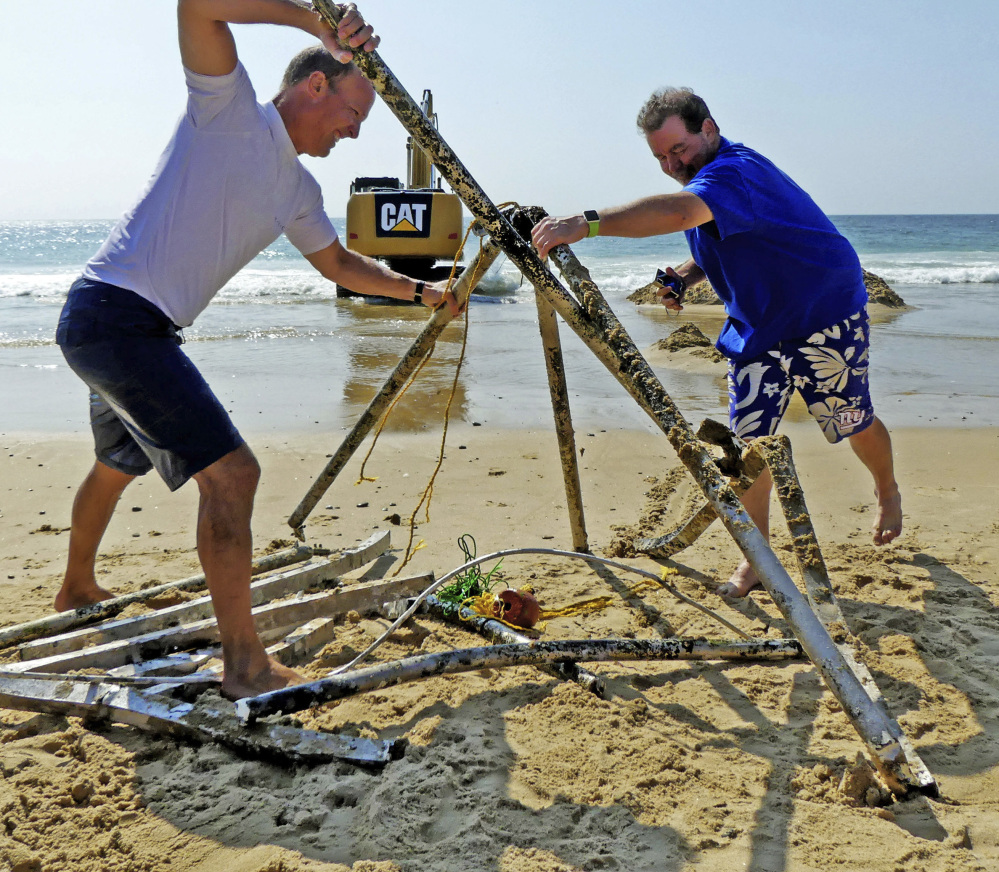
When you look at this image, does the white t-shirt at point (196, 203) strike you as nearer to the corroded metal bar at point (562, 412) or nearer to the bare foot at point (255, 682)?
the bare foot at point (255, 682)

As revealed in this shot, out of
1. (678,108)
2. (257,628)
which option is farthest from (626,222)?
(257,628)

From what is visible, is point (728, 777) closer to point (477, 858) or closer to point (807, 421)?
point (477, 858)

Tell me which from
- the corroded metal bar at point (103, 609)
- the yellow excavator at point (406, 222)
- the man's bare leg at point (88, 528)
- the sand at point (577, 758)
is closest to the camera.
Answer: the sand at point (577, 758)

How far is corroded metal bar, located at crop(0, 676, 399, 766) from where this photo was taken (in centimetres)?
217

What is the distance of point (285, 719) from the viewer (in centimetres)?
241

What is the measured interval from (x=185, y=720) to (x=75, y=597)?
4.06 ft

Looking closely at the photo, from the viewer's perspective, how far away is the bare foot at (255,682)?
240 cm

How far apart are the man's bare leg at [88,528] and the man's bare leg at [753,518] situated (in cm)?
238

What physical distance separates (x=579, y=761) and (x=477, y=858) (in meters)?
0.48

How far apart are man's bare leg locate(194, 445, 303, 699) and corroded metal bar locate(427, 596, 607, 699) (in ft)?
2.57

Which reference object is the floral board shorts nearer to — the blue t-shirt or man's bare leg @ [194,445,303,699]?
the blue t-shirt

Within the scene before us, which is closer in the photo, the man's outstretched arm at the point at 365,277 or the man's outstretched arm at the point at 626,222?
the man's outstretched arm at the point at 626,222

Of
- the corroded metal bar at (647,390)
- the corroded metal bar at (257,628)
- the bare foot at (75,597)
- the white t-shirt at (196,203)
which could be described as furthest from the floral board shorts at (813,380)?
the bare foot at (75,597)

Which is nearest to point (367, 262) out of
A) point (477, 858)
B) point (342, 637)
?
point (342, 637)
